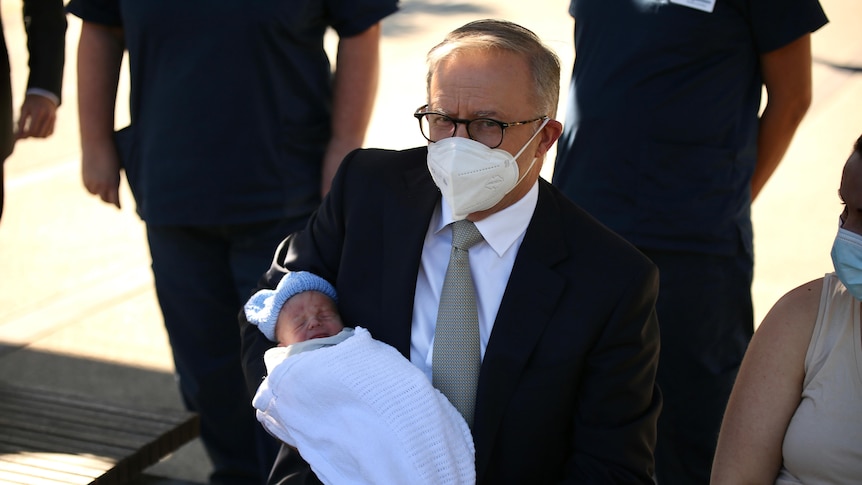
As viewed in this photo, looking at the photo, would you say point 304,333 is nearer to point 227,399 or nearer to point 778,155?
point 227,399

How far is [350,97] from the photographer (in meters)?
3.30

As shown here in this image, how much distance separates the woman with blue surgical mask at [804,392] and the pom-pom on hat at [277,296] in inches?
37.1

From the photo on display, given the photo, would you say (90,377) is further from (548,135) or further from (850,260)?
(850,260)

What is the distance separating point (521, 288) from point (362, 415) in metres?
0.43

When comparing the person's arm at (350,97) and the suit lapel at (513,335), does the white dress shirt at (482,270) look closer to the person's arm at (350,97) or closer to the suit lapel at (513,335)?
the suit lapel at (513,335)

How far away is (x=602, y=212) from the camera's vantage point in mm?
3051

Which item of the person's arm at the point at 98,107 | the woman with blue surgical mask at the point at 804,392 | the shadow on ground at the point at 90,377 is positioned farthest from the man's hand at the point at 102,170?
the woman with blue surgical mask at the point at 804,392

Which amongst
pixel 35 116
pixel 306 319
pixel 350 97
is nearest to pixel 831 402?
pixel 306 319

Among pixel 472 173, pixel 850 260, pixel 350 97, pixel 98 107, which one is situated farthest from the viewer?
pixel 98 107

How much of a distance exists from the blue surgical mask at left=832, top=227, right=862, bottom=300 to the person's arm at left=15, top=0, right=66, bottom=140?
258cm

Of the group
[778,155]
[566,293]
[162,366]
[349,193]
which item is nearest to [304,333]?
[349,193]

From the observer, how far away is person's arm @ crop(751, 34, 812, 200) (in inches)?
115

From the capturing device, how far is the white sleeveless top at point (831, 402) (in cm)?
209

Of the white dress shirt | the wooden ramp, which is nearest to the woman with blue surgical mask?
the white dress shirt
